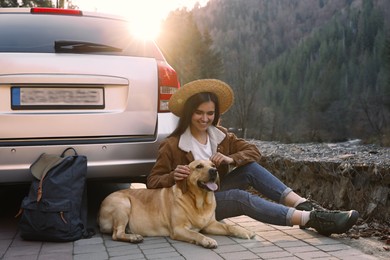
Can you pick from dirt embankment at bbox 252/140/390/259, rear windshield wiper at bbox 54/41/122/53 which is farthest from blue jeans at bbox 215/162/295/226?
rear windshield wiper at bbox 54/41/122/53

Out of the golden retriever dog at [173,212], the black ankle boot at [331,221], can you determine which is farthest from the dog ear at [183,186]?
the black ankle boot at [331,221]

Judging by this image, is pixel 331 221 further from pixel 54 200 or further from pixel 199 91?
pixel 54 200

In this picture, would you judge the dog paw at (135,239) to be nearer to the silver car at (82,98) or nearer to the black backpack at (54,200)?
the black backpack at (54,200)

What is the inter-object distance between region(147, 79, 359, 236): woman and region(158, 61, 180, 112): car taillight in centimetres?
7

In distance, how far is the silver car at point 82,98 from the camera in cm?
368

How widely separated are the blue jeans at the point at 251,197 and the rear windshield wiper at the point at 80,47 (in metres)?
1.53

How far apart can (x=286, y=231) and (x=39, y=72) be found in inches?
92.0

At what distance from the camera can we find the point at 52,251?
11.3 ft

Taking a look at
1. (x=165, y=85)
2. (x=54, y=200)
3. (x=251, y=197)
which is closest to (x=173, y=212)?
(x=251, y=197)

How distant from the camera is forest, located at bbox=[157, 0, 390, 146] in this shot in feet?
172

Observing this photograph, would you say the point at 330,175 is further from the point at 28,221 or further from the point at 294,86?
the point at 294,86

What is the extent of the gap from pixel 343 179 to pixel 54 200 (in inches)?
103

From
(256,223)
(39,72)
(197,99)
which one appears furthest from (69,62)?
(256,223)

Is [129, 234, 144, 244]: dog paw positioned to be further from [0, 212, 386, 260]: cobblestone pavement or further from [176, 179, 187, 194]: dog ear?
[176, 179, 187, 194]: dog ear
